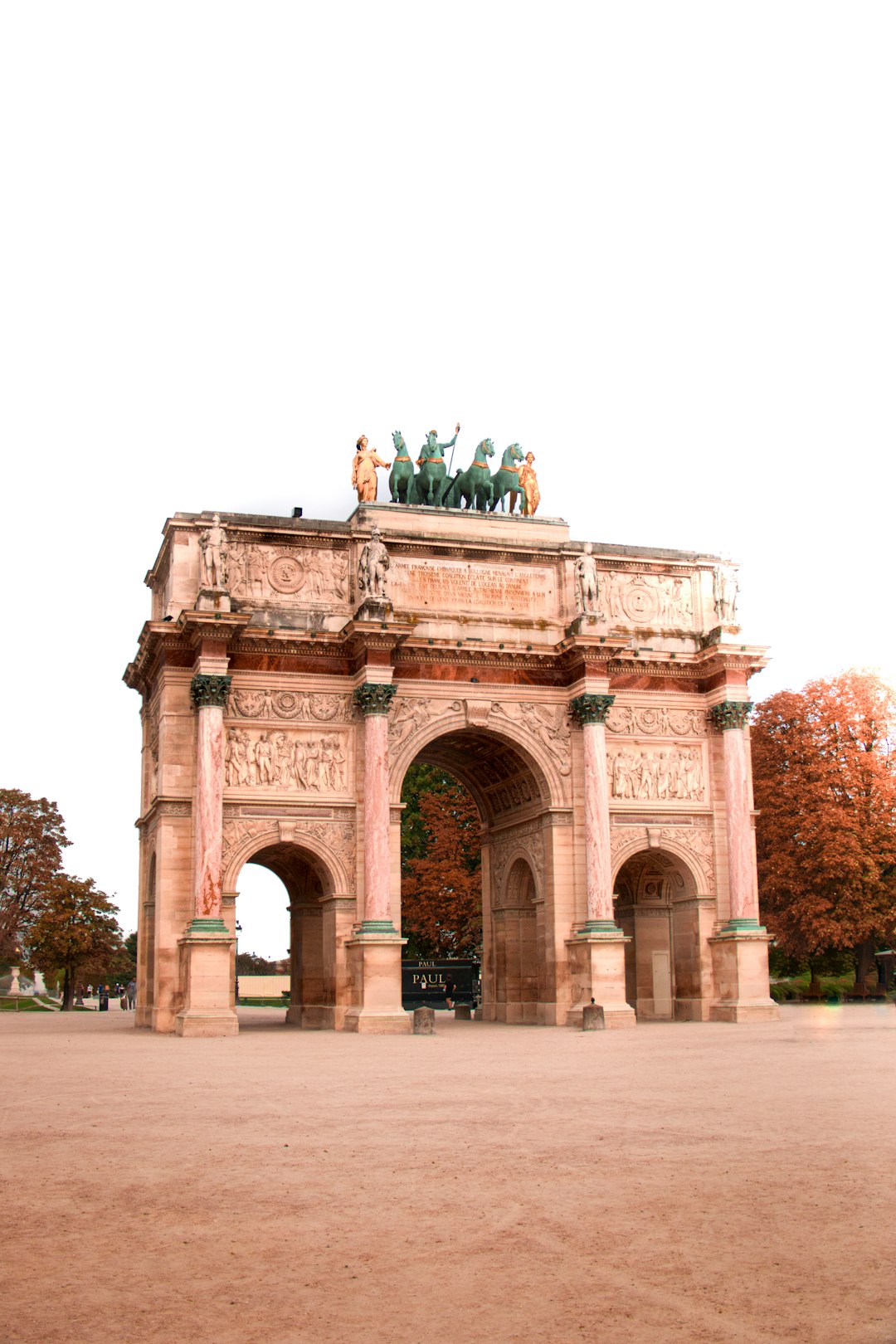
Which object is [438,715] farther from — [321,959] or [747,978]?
[747,978]

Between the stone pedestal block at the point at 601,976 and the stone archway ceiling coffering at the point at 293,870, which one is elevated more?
the stone archway ceiling coffering at the point at 293,870

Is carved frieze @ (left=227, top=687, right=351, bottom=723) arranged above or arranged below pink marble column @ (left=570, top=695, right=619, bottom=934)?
above

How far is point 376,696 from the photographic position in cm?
3641

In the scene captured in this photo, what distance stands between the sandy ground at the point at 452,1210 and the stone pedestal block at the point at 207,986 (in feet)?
46.6

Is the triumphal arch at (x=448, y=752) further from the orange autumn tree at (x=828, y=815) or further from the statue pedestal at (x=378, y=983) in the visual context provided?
the orange autumn tree at (x=828, y=815)

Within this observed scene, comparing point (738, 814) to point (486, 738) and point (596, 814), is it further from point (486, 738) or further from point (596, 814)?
point (486, 738)

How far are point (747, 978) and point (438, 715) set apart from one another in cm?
1087

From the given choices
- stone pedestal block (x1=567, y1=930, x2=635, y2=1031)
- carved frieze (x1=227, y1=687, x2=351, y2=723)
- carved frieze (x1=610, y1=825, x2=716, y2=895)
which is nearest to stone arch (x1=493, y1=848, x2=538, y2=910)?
carved frieze (x1=610, y1=825, x2=716, y2=895)

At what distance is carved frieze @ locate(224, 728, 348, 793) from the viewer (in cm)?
3647

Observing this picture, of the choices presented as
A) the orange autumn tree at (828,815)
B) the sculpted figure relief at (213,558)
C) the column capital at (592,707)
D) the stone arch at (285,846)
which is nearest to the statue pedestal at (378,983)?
the stone arch at (285,846)

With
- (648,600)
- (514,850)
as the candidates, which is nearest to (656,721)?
(648,600)

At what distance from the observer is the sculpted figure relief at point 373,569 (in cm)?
3700

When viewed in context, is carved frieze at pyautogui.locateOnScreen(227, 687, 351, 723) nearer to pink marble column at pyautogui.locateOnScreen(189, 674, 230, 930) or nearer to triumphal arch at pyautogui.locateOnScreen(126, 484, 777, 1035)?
triumphal arch at pyautogui.locateOnScreen(126, 484, 777, 1035)

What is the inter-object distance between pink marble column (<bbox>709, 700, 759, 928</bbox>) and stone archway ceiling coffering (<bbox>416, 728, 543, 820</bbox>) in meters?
5.32
